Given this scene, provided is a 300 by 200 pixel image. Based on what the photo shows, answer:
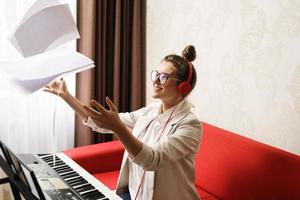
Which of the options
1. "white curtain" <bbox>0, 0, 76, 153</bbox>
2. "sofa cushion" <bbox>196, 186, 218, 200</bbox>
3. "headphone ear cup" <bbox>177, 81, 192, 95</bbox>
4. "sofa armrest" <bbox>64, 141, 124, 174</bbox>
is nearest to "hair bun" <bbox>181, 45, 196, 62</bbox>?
"headphone ear cup" <bbox>177, 81, 192, 95</bbox>

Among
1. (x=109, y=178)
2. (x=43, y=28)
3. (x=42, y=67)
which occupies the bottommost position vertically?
(x=109, y=178)

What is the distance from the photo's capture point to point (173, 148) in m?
1.57

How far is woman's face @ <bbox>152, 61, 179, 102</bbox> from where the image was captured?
1702mm

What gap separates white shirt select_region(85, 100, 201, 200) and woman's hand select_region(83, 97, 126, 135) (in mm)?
190

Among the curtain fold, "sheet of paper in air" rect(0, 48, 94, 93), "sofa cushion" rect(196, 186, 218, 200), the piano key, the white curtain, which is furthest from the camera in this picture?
the curtain fold

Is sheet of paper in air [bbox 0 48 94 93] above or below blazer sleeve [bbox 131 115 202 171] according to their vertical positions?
above

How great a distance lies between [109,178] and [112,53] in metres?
1.13

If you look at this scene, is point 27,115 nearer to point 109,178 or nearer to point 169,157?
point 109,178

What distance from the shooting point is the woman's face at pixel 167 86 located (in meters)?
1.70

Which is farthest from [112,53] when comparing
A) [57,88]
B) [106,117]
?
[106,117]

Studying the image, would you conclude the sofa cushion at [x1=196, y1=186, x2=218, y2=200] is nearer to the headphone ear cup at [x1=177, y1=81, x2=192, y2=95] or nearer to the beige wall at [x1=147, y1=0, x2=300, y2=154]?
the beige wall at [x1=147, y1=0, x2=300, y2=154]

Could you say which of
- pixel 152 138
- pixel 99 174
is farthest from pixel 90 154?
pixel 152 138

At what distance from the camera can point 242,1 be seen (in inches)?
92.1

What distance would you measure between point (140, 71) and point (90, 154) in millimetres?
1003
